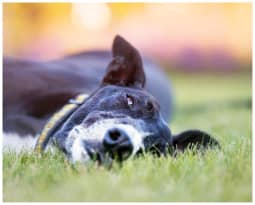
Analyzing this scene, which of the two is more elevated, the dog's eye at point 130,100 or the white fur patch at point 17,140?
the dog's eye at point 130,100

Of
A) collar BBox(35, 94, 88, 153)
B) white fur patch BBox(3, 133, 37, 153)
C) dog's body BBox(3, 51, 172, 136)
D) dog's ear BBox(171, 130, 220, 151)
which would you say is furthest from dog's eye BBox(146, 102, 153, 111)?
dog's body BBox(3, 51, 172, 136)

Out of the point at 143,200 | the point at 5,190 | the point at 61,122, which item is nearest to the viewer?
the point at 143,200

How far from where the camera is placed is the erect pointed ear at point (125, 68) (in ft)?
13.8

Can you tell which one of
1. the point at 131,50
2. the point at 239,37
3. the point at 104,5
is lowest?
the point at 239,37

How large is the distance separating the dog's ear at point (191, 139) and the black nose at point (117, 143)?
2.35ft

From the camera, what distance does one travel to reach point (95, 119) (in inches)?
136

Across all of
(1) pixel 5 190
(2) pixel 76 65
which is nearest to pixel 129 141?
(1) pixel 5 190

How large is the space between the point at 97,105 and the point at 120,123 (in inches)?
19.3

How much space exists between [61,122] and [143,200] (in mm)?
1571

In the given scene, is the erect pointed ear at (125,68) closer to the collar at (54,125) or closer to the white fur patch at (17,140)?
the collar at (54,125)

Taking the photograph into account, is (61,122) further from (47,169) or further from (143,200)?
(143,200)

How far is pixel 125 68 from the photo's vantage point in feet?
13.9

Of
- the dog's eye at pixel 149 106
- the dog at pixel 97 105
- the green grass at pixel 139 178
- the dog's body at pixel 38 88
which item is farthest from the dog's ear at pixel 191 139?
the dog's body at pixel 38 88

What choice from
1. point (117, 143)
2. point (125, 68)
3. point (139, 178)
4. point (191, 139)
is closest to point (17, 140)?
point (125, 68)
